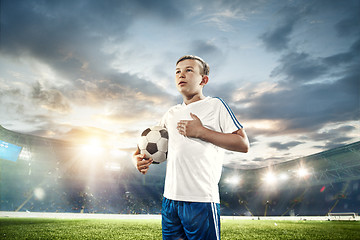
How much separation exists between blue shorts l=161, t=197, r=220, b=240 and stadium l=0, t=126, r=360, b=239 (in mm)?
21294

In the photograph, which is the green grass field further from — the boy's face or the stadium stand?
the stadium stand

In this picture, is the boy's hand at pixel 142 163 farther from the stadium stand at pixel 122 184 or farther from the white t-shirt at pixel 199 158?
the stadium stand at pixel 122 184

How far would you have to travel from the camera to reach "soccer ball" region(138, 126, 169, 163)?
1.89 metres

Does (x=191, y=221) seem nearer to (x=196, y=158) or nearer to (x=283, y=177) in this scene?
(x=196, y=158)

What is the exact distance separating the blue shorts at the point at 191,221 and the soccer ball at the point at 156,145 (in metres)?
0.49

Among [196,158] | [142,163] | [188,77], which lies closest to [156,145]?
[142,163]

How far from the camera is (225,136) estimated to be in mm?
1462

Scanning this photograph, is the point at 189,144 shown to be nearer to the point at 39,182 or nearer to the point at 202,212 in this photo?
the point at 202,212

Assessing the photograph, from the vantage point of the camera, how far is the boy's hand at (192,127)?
4.88 feet

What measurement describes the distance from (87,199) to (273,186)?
1014 inches

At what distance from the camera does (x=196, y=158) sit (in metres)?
1.53

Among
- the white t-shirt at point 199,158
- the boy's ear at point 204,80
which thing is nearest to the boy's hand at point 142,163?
the white t-shirt at point 199,158

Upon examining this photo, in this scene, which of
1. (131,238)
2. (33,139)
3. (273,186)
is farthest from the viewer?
(273,186)

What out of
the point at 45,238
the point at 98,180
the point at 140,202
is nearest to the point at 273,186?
the point at 140,202
